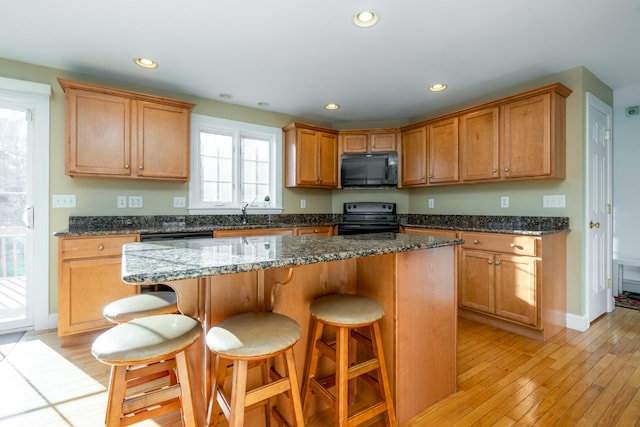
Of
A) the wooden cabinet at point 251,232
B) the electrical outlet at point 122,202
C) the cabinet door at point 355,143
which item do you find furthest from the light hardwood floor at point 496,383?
the cabinet door at point 355,143

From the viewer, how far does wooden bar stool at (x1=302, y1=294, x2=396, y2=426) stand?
1295mm

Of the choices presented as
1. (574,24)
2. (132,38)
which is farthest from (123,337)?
(574,24)

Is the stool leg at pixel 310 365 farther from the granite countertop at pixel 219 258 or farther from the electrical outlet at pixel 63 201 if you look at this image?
the electrical outlet at pixel 63 201

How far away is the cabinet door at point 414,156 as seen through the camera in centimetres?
383

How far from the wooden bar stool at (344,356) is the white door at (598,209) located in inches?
97.4

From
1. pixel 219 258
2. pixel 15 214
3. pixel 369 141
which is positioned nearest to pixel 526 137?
pixel 369 141

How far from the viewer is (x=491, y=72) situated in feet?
9.37

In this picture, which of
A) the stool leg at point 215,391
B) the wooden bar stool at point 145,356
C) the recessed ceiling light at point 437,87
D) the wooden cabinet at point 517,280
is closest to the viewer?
the wooden bar stool at point 145,356

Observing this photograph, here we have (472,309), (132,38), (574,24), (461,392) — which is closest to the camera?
(461,392)

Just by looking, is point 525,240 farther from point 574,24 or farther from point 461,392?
point 574,24

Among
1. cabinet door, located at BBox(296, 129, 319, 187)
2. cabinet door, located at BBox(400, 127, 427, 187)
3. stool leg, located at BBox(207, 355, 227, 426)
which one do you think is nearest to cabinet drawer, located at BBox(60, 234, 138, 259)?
stool leg, located at BBox(207, 355, 227, 426)

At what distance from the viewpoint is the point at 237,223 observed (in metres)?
3.72

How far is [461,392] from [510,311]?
121 centimetres

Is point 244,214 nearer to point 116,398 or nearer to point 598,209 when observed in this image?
point 116,398
